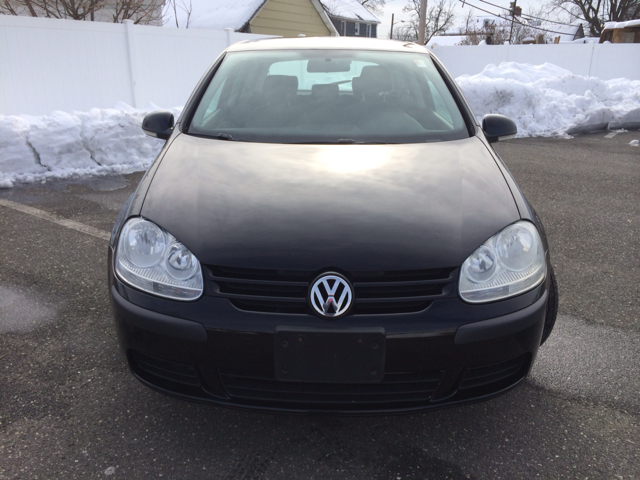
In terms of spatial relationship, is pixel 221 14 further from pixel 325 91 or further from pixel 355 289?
pixel 355 289

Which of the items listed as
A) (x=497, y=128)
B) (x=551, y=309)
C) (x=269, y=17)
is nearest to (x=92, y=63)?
(x=497, y=128)

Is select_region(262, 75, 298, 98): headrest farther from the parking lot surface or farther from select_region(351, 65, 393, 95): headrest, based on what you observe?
the parking lot surface

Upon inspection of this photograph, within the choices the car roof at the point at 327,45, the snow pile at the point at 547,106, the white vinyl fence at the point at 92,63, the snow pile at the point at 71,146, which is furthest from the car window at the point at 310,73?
the snow pile at the point at 547,106

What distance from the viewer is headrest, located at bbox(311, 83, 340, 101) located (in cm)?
290

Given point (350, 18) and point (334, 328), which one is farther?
point (350, 18)

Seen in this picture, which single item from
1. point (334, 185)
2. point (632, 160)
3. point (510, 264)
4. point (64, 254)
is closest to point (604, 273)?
point (510, 264)

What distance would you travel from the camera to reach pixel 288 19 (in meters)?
21.5

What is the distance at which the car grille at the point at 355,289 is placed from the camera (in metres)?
1.66

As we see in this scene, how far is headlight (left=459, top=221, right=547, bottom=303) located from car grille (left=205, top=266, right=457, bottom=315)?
71mm

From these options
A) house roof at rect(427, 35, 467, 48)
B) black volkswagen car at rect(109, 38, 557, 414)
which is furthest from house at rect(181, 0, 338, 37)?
house roof at rect(427, 35, 467, 48)

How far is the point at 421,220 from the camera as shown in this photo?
1.84 metres

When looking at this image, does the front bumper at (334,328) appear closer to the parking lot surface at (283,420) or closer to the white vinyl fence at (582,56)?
the parking lot surface at (283,420)

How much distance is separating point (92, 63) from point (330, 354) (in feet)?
27.5

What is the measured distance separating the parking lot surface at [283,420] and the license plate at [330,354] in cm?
40
